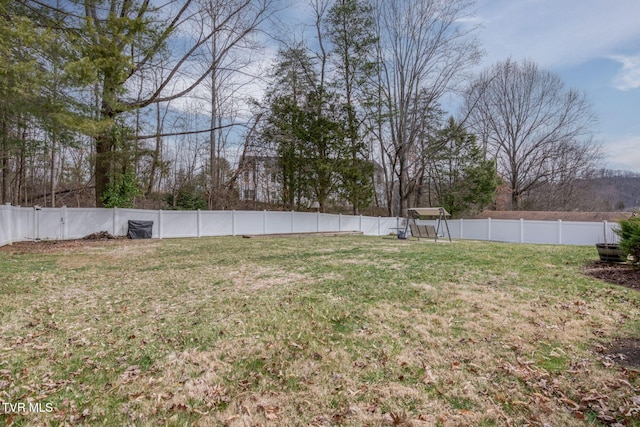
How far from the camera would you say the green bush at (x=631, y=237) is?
5.20 meters

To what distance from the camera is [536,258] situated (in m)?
6.93

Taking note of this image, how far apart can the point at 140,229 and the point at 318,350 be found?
1174cm

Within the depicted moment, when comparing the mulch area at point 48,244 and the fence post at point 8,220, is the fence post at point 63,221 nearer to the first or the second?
the mulch area at point 48,244

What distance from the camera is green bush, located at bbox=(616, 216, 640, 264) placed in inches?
205

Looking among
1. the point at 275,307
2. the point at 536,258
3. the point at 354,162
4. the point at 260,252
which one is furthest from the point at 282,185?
the point at 275,307

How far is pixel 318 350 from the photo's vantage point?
2.70 meters

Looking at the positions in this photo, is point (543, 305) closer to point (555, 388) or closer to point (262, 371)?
point (555, 388)

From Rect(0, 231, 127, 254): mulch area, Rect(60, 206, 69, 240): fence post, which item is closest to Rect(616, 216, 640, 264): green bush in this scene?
Rect(0, 231, 127, 254): mulch area

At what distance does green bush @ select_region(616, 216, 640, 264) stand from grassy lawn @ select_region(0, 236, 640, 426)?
48.7 inches

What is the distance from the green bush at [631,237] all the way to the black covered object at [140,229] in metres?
13.9

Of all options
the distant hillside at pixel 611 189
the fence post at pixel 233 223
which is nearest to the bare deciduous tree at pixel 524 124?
the distant hillside at pixel 611 189

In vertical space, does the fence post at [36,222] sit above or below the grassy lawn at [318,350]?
above

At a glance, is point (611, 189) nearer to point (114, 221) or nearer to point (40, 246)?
point (114, 221)

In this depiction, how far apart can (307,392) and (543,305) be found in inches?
124
